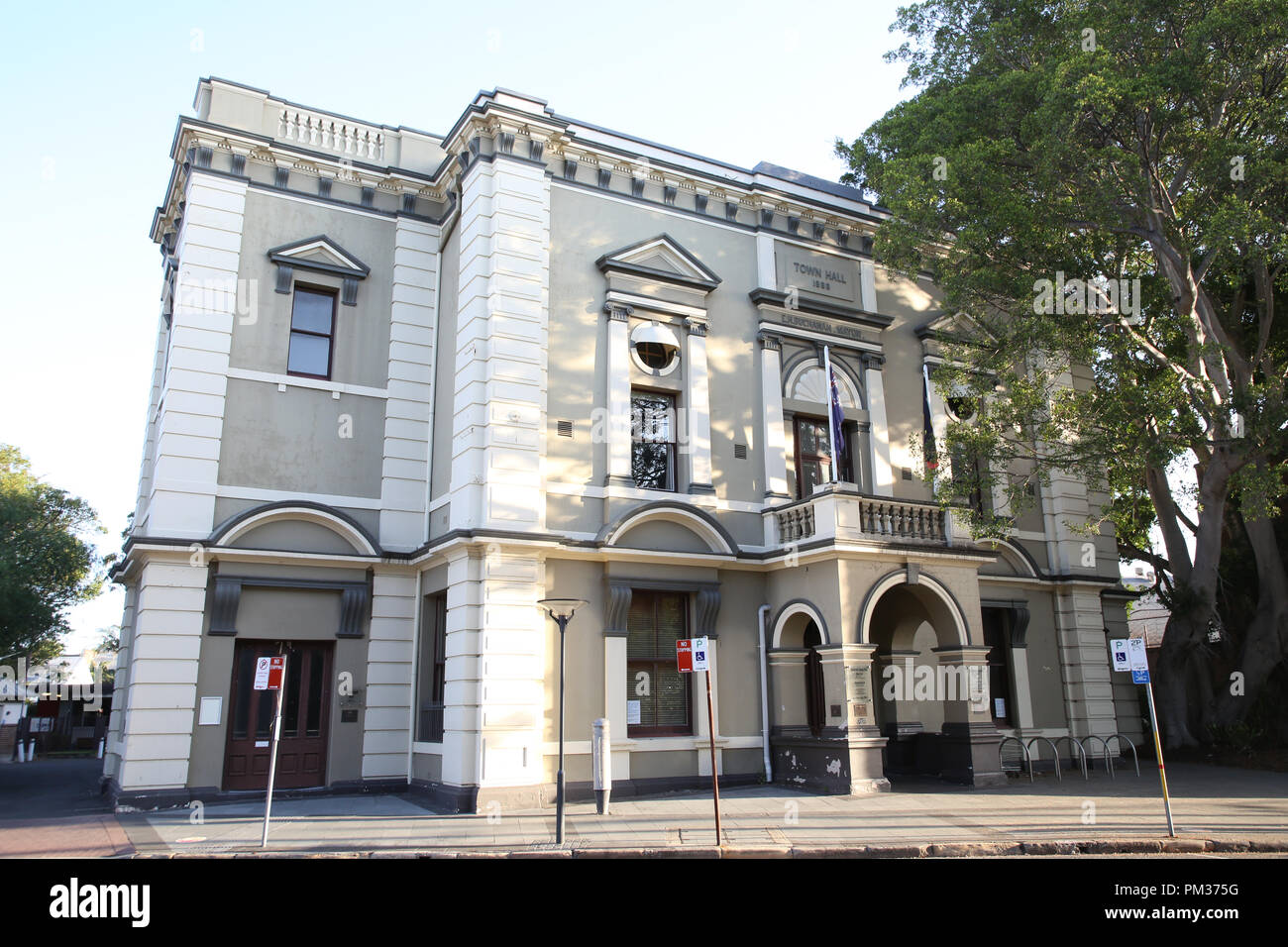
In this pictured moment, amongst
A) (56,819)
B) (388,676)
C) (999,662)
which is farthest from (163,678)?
(999,662)

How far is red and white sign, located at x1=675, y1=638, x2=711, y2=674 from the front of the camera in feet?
40.8

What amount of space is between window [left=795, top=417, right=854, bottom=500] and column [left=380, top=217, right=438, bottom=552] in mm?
7741

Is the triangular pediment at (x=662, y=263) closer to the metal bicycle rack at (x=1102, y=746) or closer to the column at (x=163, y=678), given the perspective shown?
the column at (x=163, y=678)

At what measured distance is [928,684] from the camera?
1869 centimetres

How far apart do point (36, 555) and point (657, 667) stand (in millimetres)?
31398

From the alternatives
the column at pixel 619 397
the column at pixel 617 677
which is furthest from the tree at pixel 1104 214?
the column at pixel 617 677

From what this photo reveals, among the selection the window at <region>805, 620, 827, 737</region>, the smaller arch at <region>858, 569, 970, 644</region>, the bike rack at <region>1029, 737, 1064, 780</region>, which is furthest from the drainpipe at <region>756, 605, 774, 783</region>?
the bike rack at <region>1029, 737, 1064, 780</region>

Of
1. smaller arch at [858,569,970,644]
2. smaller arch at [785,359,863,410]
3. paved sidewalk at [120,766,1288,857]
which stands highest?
smaller arch at [785,359,863,410]

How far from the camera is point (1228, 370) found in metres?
20.8

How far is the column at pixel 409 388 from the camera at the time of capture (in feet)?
59.2

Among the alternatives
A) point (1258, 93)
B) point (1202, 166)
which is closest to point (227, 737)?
point (1202, 166)

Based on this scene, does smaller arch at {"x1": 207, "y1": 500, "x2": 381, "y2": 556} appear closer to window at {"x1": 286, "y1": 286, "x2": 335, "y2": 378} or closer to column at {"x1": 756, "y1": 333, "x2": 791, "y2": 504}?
window at {"x1": 286, "y1": 286, "x2": 335, "y2": 378}

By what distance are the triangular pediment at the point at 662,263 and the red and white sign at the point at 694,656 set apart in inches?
326

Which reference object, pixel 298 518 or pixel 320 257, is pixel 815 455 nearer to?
pixel 298 518
